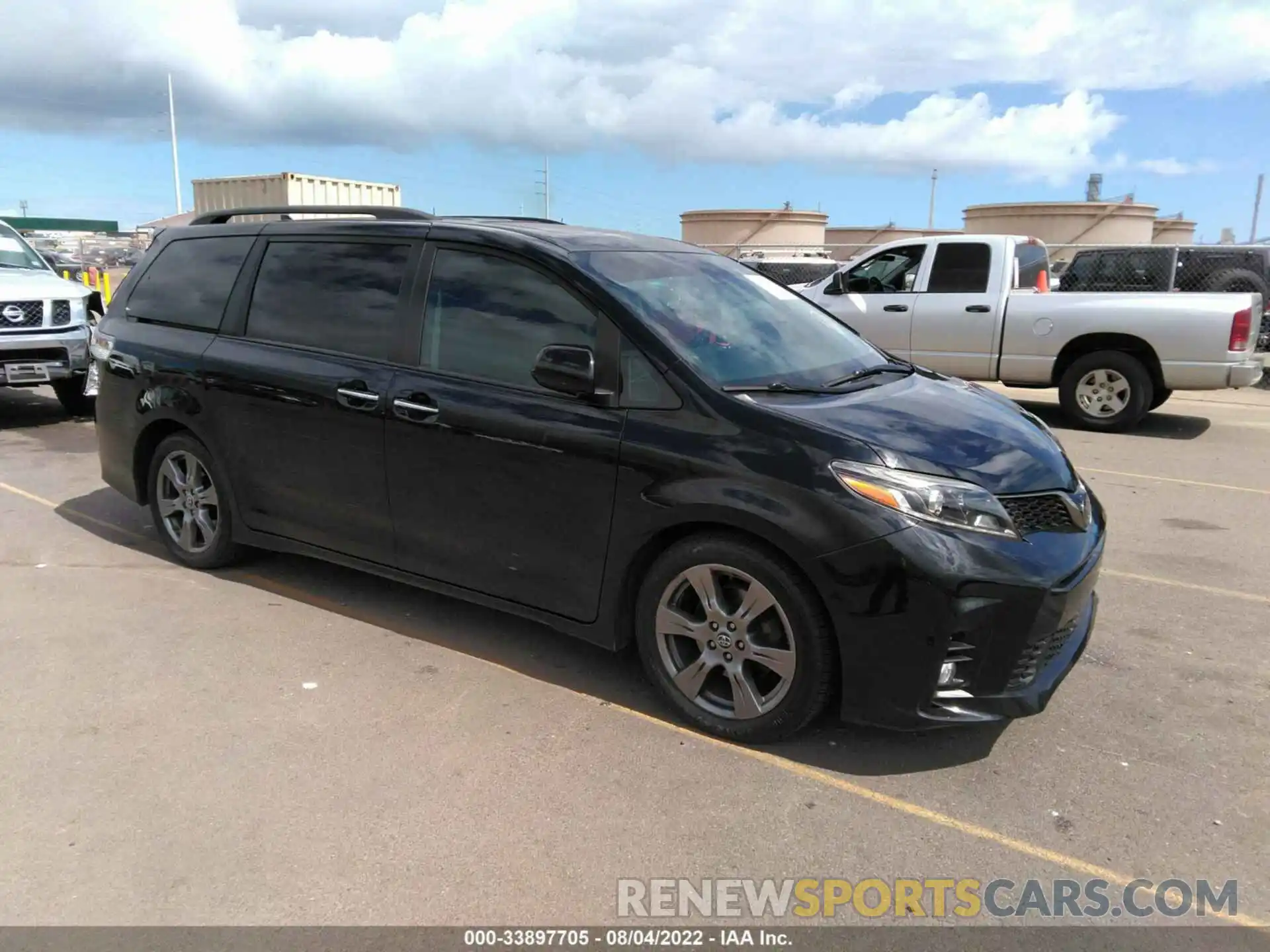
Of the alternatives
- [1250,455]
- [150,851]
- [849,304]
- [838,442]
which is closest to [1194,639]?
[838,442]

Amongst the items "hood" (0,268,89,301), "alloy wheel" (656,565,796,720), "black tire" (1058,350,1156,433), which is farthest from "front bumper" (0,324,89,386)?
"black tire" (1058,350,1156,433)

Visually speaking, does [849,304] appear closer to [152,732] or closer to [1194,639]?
[1194,639]

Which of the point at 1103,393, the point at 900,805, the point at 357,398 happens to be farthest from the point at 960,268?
the point at 900,805

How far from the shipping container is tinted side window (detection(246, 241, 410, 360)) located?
53.4ft

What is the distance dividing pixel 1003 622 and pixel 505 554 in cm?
187

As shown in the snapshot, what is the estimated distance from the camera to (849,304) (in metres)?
11.1

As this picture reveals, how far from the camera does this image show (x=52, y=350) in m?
9.04

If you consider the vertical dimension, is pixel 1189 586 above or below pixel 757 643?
below

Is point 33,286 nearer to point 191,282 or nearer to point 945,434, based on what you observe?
point 191,282

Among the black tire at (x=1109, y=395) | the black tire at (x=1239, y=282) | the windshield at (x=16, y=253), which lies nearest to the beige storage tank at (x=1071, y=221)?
the black tire at (x=1239, y=282)

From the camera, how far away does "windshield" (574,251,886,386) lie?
144 inches

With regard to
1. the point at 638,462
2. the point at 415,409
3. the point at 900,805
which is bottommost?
the point at 900,805

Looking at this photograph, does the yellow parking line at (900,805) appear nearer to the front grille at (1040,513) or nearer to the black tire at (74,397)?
the front grille at (1040,513)

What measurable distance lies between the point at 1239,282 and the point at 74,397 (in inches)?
632
